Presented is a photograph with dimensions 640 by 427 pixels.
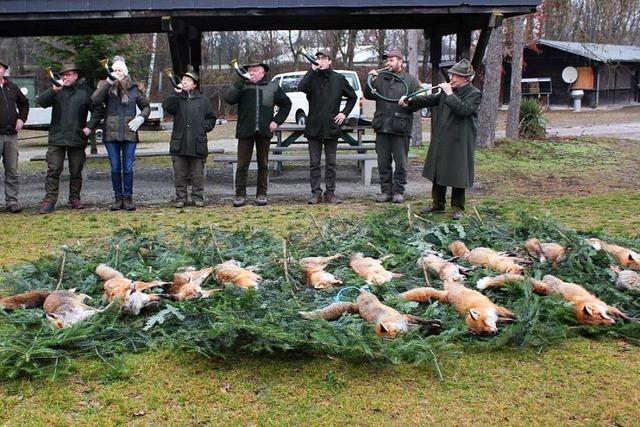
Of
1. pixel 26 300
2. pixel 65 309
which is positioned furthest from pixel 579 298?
pixel 26 300

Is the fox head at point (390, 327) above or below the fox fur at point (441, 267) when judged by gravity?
below

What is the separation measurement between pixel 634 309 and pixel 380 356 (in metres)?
1.79

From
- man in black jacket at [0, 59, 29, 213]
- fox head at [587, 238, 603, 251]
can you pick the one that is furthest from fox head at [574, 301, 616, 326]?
man in black jacket at [0, 59, 29, 213]

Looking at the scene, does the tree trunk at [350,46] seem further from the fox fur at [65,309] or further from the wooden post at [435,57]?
the fox fur at [65,309]

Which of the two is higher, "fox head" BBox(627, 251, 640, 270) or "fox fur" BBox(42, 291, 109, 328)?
"fox head" BBox(627, 251, 640, 270)

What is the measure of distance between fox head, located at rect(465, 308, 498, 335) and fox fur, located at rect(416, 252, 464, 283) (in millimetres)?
666

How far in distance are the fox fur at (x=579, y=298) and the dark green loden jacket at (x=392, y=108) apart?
4.68 metres

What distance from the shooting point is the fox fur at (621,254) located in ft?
17.0

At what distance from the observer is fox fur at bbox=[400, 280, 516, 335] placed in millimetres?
4160

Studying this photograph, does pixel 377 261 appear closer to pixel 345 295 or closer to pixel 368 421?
pixel 345 295

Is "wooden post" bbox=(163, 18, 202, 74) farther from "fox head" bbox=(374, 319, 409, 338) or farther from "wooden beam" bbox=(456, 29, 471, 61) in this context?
"fox head" bbox=(374, 319, 409, 338)

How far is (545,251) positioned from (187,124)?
5.30 meters

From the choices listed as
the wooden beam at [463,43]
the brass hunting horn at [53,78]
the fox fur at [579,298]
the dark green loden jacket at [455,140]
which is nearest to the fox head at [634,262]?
the fox fur at [579,298]

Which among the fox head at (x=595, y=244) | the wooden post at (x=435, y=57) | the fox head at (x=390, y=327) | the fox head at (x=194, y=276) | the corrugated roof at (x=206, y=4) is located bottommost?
the fox head at (x=390, y=327)
